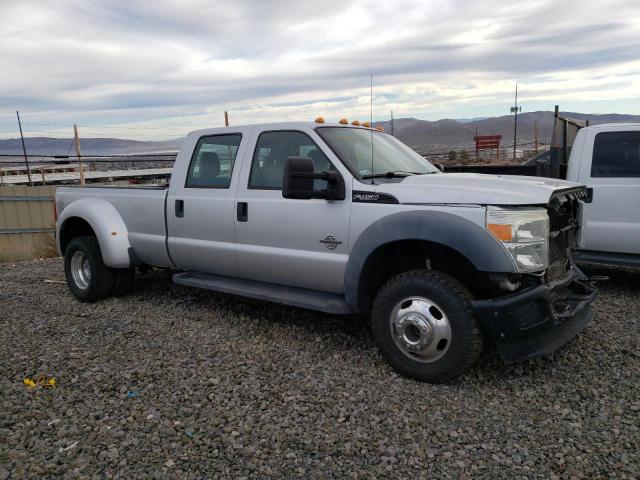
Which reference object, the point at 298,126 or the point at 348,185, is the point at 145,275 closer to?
the point at 298,126

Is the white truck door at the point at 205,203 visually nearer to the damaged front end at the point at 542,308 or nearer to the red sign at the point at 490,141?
the damaged front end at the point at 542,308

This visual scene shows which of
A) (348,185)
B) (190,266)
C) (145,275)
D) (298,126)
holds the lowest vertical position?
(145,275)

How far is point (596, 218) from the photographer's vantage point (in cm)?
604

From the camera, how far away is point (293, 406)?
11.4 feet

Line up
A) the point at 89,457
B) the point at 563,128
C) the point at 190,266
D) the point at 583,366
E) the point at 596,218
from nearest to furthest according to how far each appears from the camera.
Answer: the point at 89,457, the point at 583,366, the point at 190,266, the point at 596,218, the point at 563,128

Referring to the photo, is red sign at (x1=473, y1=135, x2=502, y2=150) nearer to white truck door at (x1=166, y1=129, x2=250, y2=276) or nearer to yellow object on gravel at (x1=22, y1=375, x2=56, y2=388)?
white truck door at (x1=166, y1=129, x2=250, y2=276)

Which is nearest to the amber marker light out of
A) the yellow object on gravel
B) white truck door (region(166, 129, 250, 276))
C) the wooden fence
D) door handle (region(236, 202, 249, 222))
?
door handle (region(236, 202, 249, 222))

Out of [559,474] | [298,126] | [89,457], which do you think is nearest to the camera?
[559,474]

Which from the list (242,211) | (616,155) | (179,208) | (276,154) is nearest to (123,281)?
(179,208)

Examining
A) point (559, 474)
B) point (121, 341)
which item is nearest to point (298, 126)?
point (121, 341)

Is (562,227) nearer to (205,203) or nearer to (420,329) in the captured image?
(420,329)

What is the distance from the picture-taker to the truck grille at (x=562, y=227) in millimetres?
3816

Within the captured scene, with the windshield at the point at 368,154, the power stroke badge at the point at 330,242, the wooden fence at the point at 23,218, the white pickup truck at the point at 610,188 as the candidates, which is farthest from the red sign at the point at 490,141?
the power stroke badge at the point at 330,242

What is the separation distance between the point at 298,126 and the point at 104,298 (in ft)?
10.4
